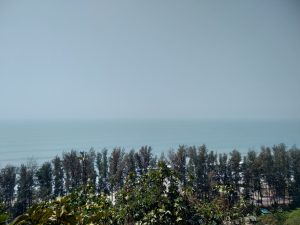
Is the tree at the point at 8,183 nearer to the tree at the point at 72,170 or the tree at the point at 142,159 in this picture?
the tree at the point at 72,170

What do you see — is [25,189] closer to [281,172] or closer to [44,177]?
[44,177]

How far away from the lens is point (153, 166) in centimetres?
3841

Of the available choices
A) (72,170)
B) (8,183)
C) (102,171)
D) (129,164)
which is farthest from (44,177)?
(129,164)

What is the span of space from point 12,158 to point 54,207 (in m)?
90.8

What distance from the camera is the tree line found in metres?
37.4

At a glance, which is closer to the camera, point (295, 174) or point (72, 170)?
point (72, 170)

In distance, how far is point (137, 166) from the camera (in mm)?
43406

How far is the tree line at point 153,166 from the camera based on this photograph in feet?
123

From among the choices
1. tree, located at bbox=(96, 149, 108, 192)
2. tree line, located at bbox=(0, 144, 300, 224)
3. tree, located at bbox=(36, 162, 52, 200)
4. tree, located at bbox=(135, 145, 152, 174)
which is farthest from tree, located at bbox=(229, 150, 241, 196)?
tree, located at bbox=(36, 162, 52, 200)

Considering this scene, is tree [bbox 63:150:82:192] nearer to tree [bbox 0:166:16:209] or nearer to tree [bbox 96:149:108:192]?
tree [bbox 96:149:108:192]

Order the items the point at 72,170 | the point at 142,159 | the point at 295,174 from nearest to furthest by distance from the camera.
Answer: the point at 72,170 → the point at 142,159 → the point at 295,174

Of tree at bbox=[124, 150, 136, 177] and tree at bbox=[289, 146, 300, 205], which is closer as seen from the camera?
tree at bbox=[124, 150, 136, 177]

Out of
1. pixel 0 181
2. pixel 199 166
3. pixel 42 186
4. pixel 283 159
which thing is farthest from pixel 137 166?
pixel 283 159

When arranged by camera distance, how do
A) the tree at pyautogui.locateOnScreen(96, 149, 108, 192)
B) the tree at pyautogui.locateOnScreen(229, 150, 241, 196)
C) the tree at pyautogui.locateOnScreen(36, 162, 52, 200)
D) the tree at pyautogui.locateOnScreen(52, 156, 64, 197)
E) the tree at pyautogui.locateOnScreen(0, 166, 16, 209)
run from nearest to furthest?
the tree at pyautogui.locateOnScreen(0, 166, 16, 209), the tree at pyautogui.locateOnScreen(36, 162, 52, 200), the tree at pyautogui.locateOnScreen(52, 156, 64, 197), the tree at pyautogui.locateOnScreen(96, 149, 108, 192), the tree at pyautogui.locateOnScreen(229, 150, 241, 196)
